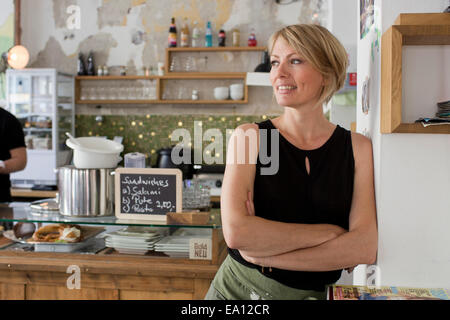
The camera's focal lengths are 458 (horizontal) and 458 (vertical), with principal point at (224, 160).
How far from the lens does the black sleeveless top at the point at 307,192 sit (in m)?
1.52

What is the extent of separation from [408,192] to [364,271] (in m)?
0.42

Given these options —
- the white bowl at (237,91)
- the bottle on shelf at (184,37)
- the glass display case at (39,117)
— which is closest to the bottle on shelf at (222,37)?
the bottle on shelf at (184,37)

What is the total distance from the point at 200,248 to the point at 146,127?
171 inches

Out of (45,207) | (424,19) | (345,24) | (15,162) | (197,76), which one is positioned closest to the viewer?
(424,19)

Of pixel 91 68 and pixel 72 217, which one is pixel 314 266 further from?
pixel 91 68

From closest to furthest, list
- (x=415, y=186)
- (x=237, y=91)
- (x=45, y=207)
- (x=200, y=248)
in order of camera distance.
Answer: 1. (x=415, y=186)
2. (x=200, y=248)
3. (x=45, y=207)
4. (x=237, y=91)

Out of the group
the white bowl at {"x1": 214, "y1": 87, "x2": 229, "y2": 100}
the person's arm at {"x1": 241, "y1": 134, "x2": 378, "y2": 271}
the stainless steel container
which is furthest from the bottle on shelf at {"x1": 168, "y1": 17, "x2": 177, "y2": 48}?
the person's arm at {"x1": 241, "y1": 134, "x2": 378, "y2": 271}

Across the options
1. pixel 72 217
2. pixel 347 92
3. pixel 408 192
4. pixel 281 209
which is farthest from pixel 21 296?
pixel 347 92

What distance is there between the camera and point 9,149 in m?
3.42

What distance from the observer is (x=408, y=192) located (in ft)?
4.74

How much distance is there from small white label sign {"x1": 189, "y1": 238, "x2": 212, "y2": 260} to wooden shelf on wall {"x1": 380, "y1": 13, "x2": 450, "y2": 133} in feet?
3.31

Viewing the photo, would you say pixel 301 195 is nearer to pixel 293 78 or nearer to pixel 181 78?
pixel 293 78

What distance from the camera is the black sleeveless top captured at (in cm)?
152

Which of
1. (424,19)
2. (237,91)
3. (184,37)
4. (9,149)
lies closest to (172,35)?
(184,37)
